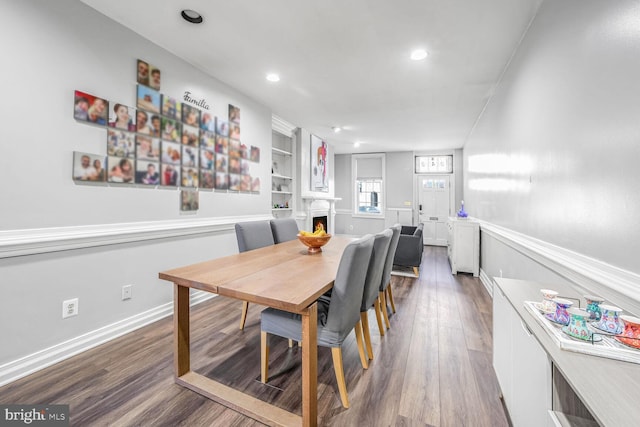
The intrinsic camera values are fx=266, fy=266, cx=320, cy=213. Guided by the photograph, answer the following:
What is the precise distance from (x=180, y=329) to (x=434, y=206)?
23.2 feet

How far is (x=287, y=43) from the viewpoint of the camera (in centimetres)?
252

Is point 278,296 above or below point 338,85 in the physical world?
below

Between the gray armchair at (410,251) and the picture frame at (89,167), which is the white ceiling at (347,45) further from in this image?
the gray armchair at (410,251)

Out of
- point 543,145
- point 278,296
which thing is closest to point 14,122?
point 278,296

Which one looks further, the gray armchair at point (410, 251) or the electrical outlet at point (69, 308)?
the gray armchair at point (410, 251)

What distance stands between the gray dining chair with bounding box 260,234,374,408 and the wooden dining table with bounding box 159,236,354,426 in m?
0.10

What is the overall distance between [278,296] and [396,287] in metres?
2.74

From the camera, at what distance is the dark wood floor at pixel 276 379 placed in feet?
4.68

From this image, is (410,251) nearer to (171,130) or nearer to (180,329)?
(180,329)

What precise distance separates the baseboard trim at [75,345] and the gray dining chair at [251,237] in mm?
848


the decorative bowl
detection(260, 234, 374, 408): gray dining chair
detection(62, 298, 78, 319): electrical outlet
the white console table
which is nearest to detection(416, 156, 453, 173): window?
the decorative bowl

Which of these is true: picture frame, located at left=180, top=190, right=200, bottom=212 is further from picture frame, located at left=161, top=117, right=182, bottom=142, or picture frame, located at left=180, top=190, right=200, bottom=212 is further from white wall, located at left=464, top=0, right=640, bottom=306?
white wall, located at left=464, top=0, right=640, bottom=306

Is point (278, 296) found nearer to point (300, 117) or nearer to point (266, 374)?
point (266, 374)

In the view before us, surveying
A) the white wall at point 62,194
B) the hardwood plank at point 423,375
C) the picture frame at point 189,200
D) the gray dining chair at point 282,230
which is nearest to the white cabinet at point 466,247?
the hardwood plank at point 423,375
